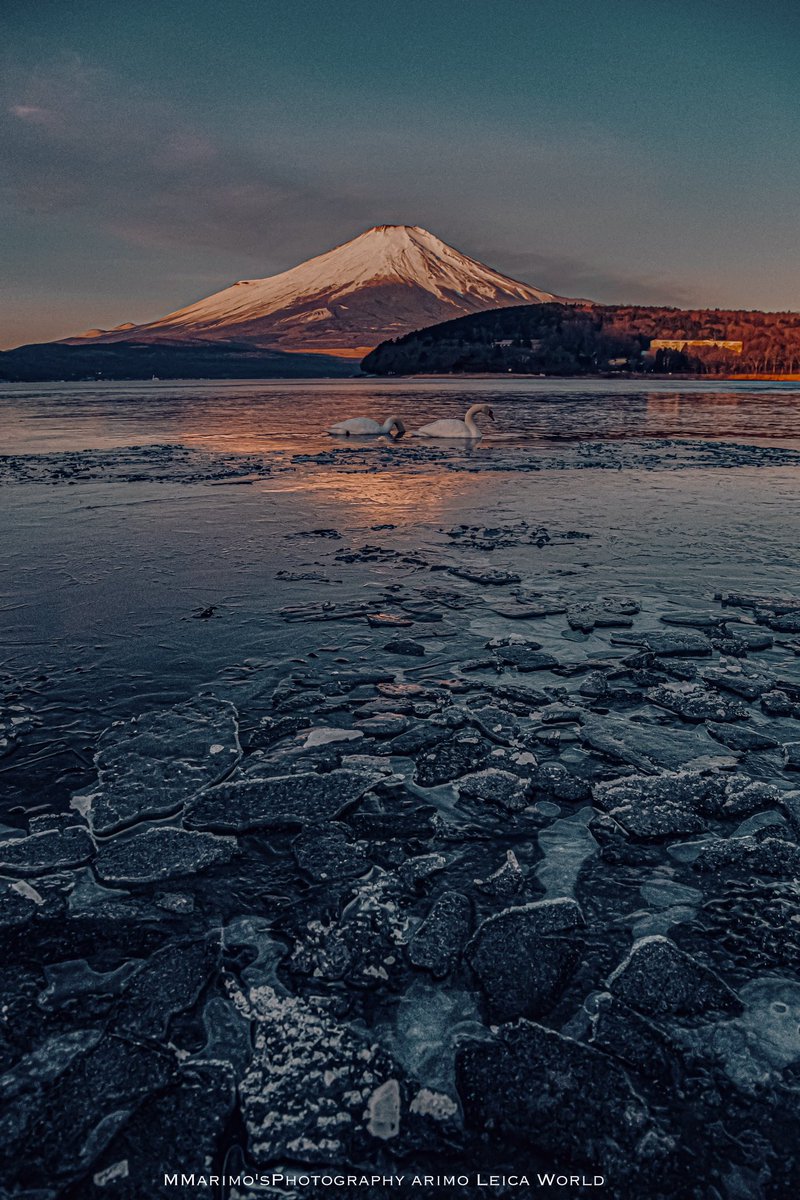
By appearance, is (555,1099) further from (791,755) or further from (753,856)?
(791,755)

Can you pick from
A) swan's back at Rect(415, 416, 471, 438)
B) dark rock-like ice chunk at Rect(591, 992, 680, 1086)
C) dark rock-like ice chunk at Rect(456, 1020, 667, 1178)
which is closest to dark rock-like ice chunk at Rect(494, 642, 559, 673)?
dark rock-like ice chunk at Rect(591, 992, 680, 1086)

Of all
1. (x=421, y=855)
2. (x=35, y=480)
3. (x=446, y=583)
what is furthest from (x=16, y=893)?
(x=35, y=480)

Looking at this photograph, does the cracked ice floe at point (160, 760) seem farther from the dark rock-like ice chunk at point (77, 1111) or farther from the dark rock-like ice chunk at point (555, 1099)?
the dark rock-like ice chunk at point (555, 1099)

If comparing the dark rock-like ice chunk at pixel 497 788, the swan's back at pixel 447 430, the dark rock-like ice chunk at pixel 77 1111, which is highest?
the swan's back at pixel 447 430

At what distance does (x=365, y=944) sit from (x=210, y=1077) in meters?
0.66

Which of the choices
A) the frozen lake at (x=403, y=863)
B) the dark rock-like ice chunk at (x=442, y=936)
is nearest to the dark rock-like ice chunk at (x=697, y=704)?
the frozen lake at (x=403, y=863)

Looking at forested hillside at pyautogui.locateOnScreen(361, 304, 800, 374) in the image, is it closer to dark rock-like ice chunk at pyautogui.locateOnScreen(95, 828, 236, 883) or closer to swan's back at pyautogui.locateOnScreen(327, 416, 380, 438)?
swan's back at pyautogui.locateOnScreen(327, 416, 380, 438)

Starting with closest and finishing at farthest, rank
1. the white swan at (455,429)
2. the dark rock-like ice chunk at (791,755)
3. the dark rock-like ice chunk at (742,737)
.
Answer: the dark rock-like ice chunk at (791,755) → the dark rock-like ice chunk at (742,737) → the white swan at (455,429)

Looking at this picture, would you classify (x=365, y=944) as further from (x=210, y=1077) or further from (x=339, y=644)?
(x=339, y=644)

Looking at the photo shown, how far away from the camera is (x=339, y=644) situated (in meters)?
5.16

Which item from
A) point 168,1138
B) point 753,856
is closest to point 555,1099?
point 168,1138

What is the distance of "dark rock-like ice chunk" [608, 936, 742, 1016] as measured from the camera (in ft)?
7.20

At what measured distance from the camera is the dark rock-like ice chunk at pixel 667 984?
7.20 ft

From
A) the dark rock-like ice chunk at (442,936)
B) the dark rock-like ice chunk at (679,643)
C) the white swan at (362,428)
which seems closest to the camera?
the dark rock-like ice chunk at (442,936)
